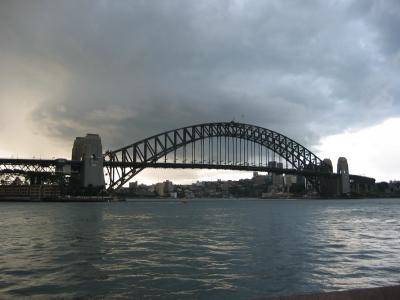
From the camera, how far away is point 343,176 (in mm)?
176875

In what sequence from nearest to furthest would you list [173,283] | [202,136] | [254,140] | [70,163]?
[173,283], [70,163], [202,136], [254,140]

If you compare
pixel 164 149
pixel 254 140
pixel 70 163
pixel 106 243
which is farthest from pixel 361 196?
pixel 106 243

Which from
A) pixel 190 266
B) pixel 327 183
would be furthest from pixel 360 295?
pixel 327 183

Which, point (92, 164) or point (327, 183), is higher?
point (92, 164)

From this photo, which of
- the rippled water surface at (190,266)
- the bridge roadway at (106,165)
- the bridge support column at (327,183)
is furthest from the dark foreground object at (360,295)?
the bridge support column at (327,183)

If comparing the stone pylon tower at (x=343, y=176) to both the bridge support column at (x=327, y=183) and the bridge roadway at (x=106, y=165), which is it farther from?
the bridge roadway at (x=106, y=165)

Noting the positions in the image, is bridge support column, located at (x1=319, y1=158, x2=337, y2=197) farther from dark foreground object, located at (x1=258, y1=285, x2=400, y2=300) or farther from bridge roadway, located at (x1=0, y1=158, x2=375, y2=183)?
Result: dark foreground object, located at (x1=258, y1=285, x2=400, y2=300)

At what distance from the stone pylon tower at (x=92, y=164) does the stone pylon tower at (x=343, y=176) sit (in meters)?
91.3

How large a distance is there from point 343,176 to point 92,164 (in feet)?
311

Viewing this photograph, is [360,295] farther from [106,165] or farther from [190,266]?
[106,165]

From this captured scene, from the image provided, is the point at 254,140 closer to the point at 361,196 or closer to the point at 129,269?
the point at 361,196

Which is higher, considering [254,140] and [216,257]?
[254,140]

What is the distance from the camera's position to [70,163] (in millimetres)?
133750

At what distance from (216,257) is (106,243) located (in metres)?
7.52
